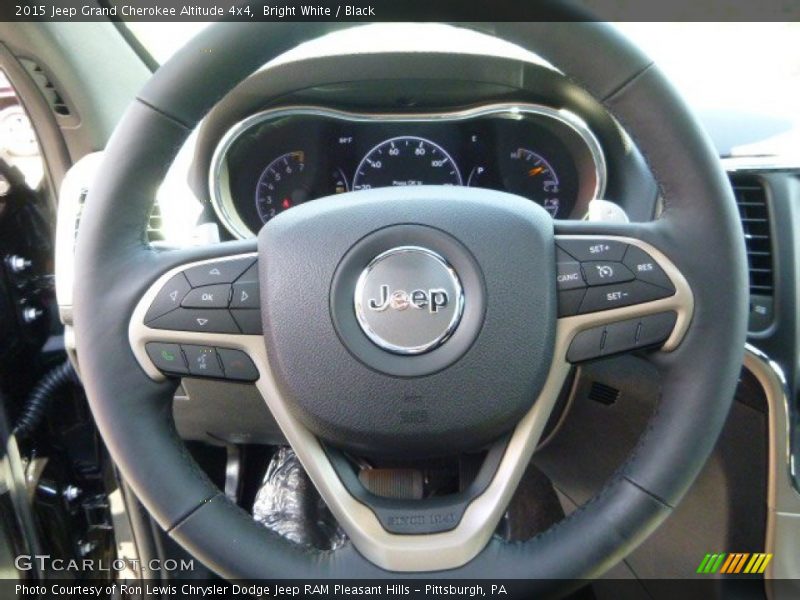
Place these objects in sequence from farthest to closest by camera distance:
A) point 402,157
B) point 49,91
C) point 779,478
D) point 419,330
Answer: point 402,157 < point 49,91 < point 779,478 < point 419,330

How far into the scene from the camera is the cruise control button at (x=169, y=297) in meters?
0.99

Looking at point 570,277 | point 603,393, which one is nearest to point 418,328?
point 570,277

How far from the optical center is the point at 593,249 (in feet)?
3.30

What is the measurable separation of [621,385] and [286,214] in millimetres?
621

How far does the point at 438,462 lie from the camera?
1249 millimetres

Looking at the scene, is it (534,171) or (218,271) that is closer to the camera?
(218,271)

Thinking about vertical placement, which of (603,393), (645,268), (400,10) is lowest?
(603,393)

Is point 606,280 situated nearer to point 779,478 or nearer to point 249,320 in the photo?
point 249,320

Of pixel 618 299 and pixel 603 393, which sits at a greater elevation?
pixel 618 299

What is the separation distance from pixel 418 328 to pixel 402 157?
84 centimetres

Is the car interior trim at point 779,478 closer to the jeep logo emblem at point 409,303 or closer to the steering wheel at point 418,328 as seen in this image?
the steering wheel at point 418,328

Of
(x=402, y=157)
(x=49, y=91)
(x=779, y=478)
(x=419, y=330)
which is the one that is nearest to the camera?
(x=419, y=330)

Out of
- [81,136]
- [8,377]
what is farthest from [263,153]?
[8,377]

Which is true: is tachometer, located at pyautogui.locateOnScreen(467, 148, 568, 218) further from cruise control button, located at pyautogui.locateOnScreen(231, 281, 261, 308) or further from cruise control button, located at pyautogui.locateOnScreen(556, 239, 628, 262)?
cruise control button, located at pyautogui.locateOnScreen(231, 281, 261, 308)
